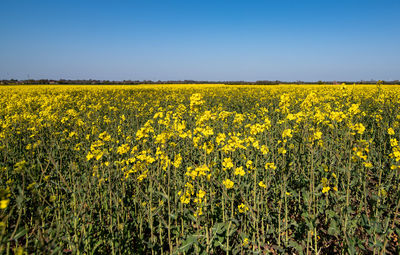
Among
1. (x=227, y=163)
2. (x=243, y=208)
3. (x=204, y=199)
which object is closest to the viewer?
(x=227, y=163)

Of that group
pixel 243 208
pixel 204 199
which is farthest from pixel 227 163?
pixel 243 208

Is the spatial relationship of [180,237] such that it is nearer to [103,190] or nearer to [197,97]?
[103,190]

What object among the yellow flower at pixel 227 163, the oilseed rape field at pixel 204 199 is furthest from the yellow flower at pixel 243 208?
the yellow flower at pixel 227 163

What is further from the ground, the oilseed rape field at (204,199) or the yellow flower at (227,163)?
the yellow flower at (227,163)

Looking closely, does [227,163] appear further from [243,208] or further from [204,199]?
[243,208]

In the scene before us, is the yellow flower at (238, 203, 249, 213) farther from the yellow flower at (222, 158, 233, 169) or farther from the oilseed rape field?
the yellow flower at (222, 158, 233, 169)

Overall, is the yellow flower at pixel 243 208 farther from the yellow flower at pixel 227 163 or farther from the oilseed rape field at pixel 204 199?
the yellow flower at pixel 227 163

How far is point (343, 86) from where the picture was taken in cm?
481

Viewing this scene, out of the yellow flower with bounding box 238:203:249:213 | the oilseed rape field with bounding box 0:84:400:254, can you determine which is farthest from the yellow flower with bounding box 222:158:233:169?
the yellow flower with bounding box 238:203:249:213

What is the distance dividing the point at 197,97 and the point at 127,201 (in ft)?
7.01

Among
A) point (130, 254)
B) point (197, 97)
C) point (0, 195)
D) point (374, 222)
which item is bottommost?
point (130, 254)

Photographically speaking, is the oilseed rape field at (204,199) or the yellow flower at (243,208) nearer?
the oilseed rape field at (204,199)

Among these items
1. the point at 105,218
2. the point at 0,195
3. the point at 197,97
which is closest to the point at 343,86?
the point at 197,97

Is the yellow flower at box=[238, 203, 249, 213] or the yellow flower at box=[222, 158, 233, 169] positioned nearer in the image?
the yellow flower at box=[222, 158, 233, 169]
